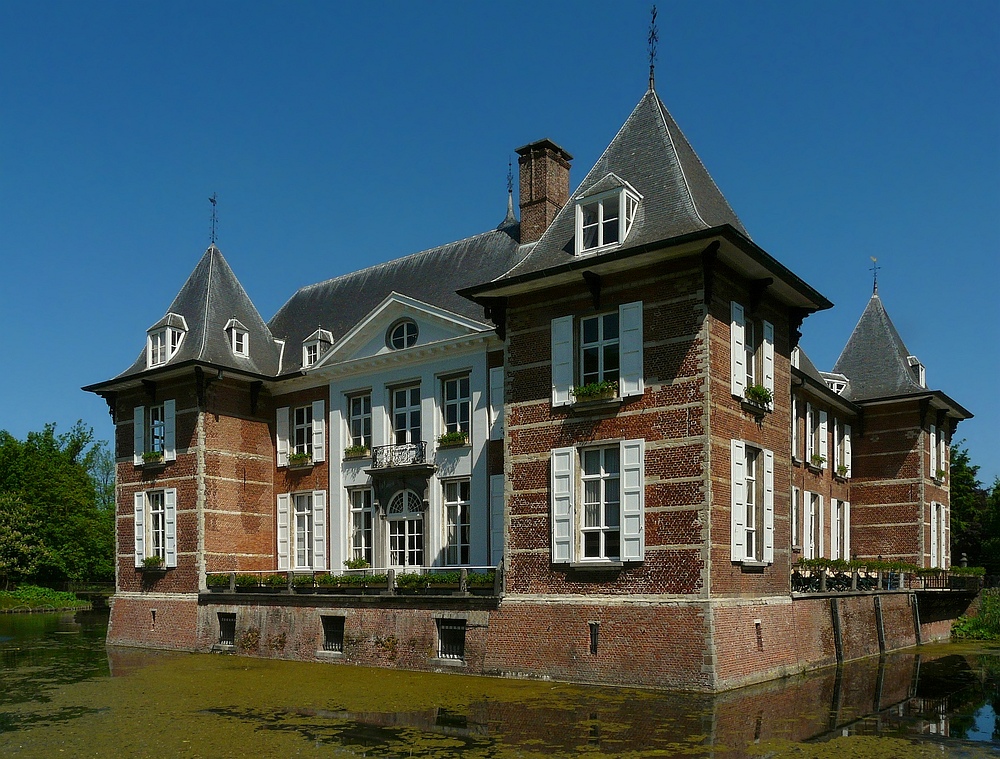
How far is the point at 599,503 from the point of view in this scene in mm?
18719

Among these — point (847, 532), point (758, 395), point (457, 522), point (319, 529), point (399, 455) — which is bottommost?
point (847, 532)

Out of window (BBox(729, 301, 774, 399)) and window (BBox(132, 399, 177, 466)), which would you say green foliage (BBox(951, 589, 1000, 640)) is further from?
window (BBox(132, 399, 177, 466))

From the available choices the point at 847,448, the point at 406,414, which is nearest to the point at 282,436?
the point at 406,414

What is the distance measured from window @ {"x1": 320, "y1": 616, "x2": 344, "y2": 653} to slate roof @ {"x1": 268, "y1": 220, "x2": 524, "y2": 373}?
7968 millimetres

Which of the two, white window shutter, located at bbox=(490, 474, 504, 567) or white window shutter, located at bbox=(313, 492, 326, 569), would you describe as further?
white window shutter, located at bbox=(313, 492, 326, 569)

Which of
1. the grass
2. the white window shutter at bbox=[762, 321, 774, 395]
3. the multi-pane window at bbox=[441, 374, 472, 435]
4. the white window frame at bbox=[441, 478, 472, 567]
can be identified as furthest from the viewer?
the grass

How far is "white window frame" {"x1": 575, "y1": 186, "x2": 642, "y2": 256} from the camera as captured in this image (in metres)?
19.2

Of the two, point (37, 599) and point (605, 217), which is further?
point (37, 599)

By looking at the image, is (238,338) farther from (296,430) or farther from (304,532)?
(304,532)

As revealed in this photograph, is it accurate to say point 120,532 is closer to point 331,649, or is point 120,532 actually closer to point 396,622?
point 331,649

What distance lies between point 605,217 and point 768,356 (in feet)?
14.8

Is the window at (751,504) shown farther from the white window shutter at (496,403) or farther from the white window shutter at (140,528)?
the white window shutter at (140,528)

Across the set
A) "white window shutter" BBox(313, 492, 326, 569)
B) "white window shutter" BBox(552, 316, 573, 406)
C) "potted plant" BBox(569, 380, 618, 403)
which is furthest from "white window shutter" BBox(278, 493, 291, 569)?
"potted plant" BBox(569, 380, 618, 403)

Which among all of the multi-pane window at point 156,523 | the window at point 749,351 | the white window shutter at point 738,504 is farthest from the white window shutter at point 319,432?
the white window shutter at point 738,504
